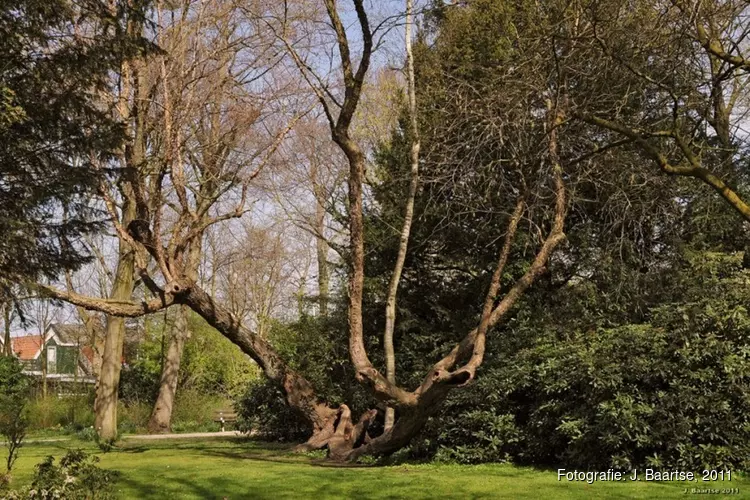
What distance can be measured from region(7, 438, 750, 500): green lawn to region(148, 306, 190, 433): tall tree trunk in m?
11.0

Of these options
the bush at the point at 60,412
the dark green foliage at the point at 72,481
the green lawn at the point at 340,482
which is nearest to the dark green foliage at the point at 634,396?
the green lawn at the point at 340,482

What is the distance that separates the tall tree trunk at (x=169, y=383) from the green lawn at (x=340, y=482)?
1098cm

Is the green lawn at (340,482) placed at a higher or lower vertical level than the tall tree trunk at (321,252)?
lower

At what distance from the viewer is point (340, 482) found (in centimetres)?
854

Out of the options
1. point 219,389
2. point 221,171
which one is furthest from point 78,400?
point 221,171

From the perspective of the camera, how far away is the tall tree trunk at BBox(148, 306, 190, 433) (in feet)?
74.7

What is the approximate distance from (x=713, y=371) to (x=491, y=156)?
5.81 m

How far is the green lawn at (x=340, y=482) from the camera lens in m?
7.57

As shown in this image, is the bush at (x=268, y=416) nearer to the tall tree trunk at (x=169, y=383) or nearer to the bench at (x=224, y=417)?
the tall tree trunk at (x=169, y=383)

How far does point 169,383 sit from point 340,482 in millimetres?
16362

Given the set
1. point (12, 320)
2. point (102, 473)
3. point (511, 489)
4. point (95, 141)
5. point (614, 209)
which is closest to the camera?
point (102, 473)

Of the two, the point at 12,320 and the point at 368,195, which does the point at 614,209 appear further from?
the point at 12,320

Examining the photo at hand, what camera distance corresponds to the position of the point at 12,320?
39.0 feet

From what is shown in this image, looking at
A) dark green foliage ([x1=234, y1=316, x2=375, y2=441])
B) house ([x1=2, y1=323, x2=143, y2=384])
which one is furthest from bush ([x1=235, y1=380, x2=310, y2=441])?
house ([x1=2, y1=323, x2=143, y2=384])
